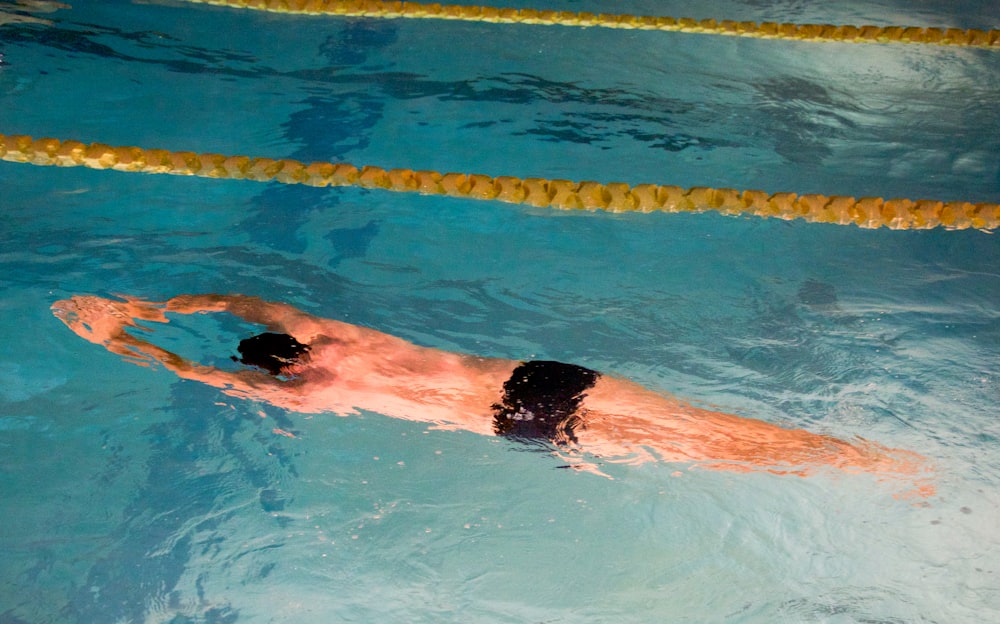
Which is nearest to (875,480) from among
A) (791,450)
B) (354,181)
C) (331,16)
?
(791,450)

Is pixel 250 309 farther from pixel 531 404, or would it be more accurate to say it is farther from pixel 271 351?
pixel 531 404

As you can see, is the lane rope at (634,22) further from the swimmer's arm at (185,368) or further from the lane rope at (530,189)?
the swimmer's arm at (185,368)

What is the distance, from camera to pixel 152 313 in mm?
2615

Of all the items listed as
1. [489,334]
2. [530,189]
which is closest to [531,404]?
[489,334]

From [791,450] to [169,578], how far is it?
6.07 ft

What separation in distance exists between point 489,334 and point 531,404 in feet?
1.22

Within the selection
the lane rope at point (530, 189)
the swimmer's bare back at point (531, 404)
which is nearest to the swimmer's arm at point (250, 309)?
the swimmer's bare back at point (531, 404)

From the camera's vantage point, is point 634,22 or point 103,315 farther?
point 634,22

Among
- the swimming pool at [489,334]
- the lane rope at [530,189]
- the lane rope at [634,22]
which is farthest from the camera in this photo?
the lane rope at [634,22]

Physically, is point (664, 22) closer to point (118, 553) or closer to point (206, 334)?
point (206, 334)

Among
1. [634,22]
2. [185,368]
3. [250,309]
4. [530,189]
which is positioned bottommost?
[185,368]

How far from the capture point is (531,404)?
2346 millimetres

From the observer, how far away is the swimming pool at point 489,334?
204cm

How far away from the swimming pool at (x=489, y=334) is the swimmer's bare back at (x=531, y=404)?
2.4 inches
